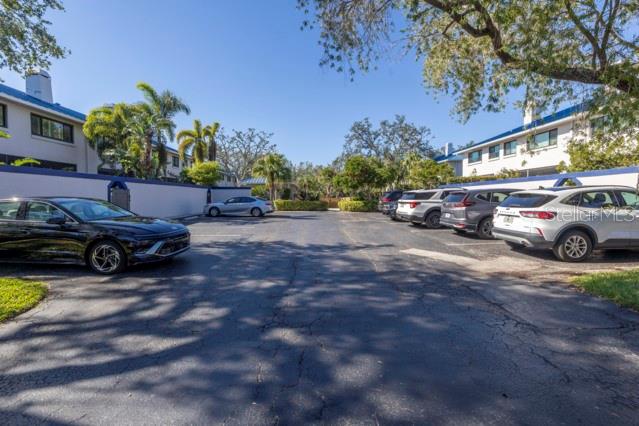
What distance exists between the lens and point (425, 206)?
43.8ft

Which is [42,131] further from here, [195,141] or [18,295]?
[18,295]

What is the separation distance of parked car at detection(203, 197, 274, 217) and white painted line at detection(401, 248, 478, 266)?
603 inches

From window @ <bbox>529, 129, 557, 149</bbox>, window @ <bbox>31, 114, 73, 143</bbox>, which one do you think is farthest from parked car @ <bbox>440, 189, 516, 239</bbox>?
window @ <bbox>31, 114, 73, 143</bbox>

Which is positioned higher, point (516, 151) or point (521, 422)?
point (516, 151)

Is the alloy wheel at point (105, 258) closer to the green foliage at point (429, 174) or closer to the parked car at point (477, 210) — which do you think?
the parked car at point (477, 210)

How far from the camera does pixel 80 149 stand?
20.6 m

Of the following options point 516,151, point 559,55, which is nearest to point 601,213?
point 559,55

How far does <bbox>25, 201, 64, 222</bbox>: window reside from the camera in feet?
20.2

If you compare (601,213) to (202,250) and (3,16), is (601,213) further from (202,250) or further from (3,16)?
(3,16)

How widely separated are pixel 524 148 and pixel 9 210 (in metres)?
21.1

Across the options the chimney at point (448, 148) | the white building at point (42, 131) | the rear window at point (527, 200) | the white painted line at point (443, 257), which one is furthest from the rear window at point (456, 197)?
the chimney at point (448, 148)

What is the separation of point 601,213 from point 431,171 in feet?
61.6

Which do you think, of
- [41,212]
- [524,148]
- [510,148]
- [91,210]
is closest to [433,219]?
[524,148]

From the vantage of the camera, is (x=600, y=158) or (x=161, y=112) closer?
(x=600, y=158)
